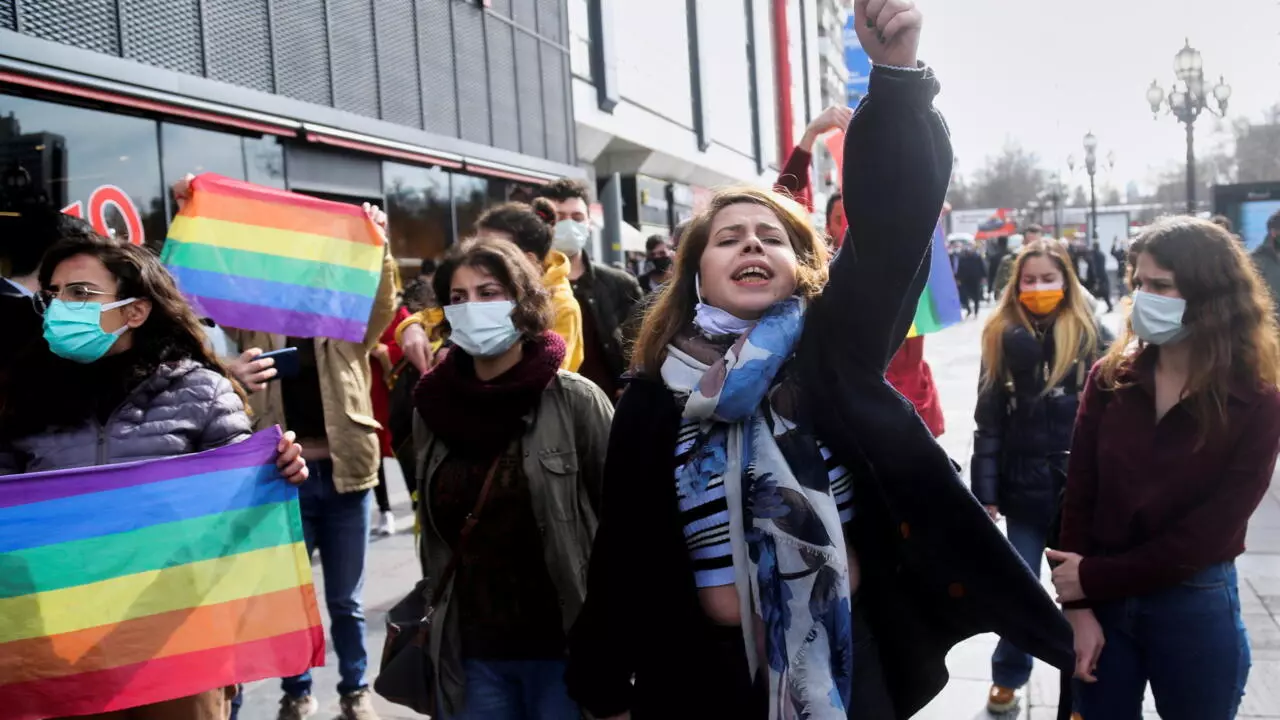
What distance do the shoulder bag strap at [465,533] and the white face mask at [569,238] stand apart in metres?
2.10

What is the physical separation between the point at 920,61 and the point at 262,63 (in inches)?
466

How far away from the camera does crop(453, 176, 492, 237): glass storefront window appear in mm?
17656

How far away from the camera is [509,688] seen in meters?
3.13

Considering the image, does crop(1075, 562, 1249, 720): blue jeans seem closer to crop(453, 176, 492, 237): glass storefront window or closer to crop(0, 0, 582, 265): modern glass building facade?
crop(0, 0, 582, 265): modern glass building facade

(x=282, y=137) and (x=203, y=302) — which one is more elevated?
(x=282, y=137)

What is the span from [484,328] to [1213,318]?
6.65 feet

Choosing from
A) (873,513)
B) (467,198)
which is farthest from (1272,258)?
(467,198)

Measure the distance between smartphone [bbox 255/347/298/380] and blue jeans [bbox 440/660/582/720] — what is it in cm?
102

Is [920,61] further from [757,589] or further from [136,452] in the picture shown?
[136,452]

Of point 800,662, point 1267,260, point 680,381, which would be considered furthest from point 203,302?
point 1267,260

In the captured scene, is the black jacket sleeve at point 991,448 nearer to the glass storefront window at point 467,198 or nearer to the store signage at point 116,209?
the store signage at point 116,209

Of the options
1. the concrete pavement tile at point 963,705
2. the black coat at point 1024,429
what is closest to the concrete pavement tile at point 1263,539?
the concrete pavement tile at point 963,705

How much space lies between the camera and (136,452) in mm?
2969

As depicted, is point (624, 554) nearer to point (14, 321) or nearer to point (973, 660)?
point (14, 321)
